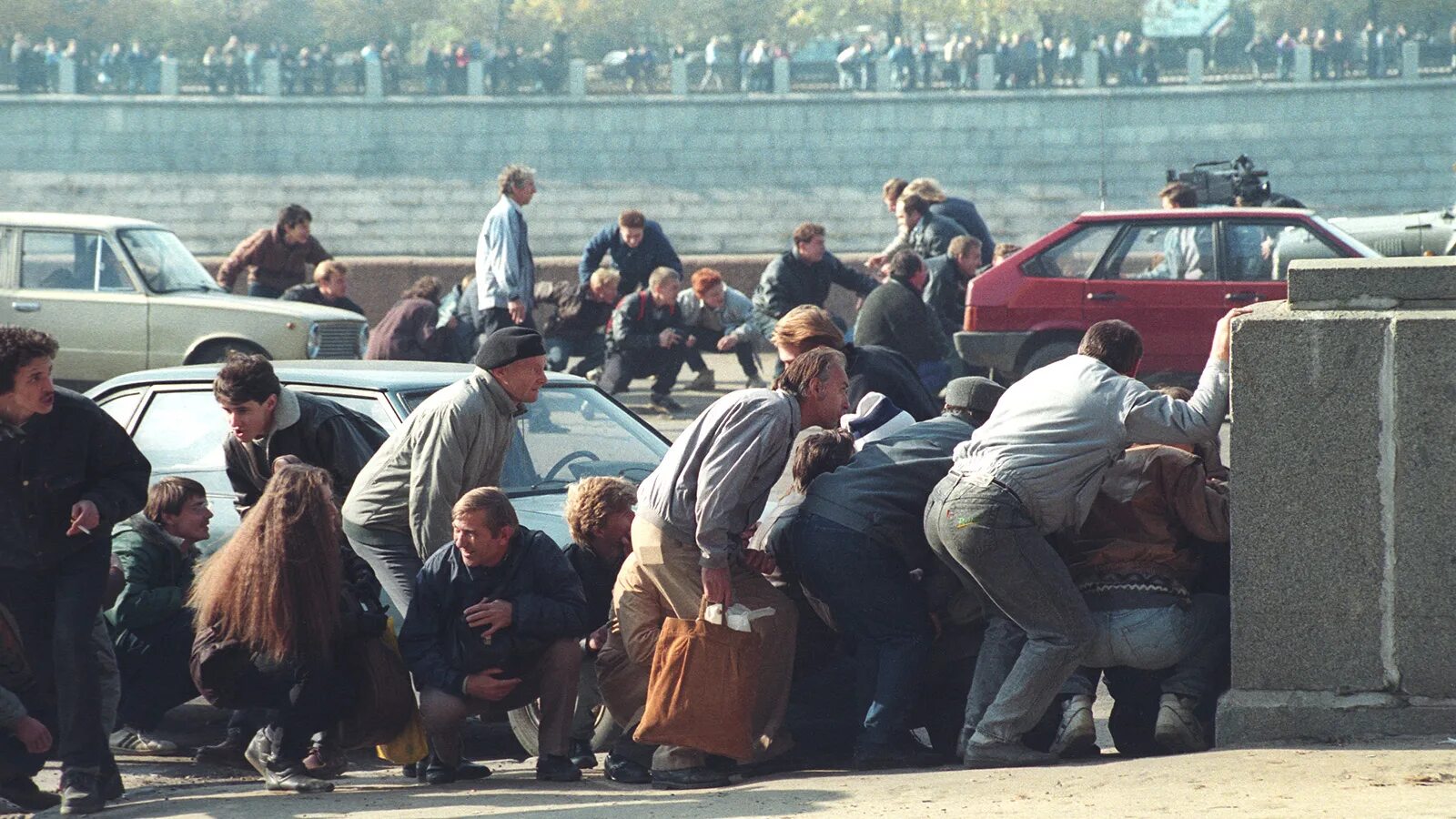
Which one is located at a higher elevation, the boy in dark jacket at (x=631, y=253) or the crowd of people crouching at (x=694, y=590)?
the boy in dark jacket at (x=631, y=253)

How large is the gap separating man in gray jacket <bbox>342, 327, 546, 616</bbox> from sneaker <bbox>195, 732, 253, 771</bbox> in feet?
2.46

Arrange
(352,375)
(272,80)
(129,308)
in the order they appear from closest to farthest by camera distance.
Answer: (352,375) < (129,308) < (272,80)

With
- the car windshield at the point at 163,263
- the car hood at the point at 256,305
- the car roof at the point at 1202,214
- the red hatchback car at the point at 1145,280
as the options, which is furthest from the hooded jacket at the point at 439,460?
the car windshield at the point at 163,263

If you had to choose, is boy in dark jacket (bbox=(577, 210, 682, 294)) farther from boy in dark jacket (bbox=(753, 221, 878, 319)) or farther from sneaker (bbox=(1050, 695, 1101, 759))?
sneaker (bbox=(1050, 695, 1101, 759))

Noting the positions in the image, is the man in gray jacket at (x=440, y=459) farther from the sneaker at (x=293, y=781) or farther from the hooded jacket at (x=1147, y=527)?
the hooded jacket at (x=1147, y=527)

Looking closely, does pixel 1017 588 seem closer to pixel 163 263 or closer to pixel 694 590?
pixel 694 590

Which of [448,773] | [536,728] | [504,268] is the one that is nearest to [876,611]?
[536,728]

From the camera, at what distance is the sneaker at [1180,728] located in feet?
18.2

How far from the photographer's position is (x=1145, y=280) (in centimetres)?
1313

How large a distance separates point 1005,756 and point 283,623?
91.3 inches

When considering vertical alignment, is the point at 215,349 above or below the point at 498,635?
above

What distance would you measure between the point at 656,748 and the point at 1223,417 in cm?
212

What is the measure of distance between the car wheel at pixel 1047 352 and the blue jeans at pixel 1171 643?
25.1 ft

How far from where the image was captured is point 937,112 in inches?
2069
